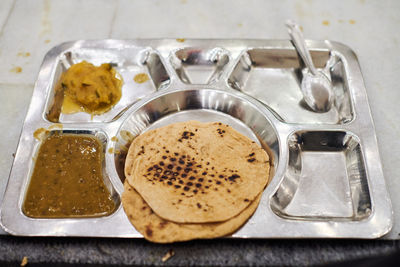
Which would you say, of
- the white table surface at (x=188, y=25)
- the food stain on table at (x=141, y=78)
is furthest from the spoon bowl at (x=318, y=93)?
the food stain on table at (x=141, y=78)

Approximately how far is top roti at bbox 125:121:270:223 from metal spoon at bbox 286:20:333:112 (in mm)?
475

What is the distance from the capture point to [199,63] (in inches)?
84.4

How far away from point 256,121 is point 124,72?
90 cm

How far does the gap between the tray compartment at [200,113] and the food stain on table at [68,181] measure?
22 centimetres

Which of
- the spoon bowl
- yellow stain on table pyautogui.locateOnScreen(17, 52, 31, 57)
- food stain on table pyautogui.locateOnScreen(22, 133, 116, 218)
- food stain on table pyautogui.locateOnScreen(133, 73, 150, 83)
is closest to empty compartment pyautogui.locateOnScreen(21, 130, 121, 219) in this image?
food stain on table pyautogui.locateOnScreen(22, 133, 116, 218)

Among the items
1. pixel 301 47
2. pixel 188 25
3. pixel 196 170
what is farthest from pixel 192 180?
pixel 188 25

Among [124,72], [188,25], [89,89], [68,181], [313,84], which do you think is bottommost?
[68,181]

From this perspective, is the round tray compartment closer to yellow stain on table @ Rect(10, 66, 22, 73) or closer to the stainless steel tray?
the stainless steel tray

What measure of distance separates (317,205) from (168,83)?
1.11m

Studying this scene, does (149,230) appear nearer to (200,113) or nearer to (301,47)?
(200,113)

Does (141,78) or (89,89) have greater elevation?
(141,78)

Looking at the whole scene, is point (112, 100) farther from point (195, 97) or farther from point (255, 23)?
point (255, 23)

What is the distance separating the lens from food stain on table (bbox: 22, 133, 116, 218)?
1.58 m

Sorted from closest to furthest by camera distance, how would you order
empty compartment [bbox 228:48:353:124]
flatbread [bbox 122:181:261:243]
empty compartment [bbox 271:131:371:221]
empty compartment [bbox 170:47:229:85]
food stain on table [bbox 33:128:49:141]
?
1. flatbread [bbox 122:181:261:243]
2. empty compartment [bbox 271:131:371:221]
3. food stain on table [bbox 33:128:49:141]
4. empty compartment [bbox 228:48:353:124]
5. empty compartment [bbox 170:47:229:85]
